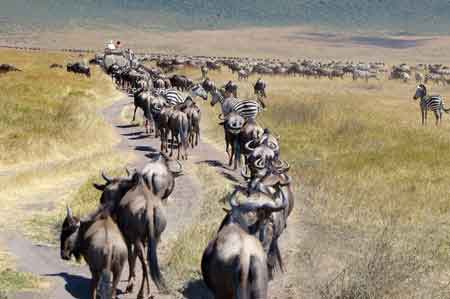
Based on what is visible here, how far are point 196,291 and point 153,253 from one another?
1.48 metres

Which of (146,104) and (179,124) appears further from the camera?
(146,104)

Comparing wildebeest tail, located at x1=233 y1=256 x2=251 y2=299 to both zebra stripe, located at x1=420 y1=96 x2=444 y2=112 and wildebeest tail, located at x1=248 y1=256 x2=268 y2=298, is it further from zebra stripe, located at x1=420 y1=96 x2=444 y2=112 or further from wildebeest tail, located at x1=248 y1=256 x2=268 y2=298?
zebra stripe, located at x1=420 y1=96 x2=444 y2=112

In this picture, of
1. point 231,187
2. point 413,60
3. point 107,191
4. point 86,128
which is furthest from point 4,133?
point 413,60

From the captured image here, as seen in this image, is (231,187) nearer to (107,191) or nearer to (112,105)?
(107,191)

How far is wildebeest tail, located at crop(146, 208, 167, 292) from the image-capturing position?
10586 millimetres

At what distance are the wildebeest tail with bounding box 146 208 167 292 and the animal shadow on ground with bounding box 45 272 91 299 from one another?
1.36 meters

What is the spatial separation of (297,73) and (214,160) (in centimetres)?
5633

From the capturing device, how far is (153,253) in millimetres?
10586

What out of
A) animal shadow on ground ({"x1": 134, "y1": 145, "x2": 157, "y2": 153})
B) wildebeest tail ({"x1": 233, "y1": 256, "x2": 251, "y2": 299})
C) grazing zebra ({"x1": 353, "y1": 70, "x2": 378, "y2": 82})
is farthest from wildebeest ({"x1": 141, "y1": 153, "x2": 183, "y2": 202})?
grazing zebra ({"x1": 353, "y1": 70, "x2": 378, "y2": 82})

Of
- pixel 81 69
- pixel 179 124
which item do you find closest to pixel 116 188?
pixel 179 124

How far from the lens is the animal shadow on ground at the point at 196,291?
11430mm

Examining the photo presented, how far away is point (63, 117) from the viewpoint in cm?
2983

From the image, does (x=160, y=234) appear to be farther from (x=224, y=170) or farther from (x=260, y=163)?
(x=224, y=170)

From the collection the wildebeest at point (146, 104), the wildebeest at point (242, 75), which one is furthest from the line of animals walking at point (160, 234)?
the wildebeest at point (242, 75)
